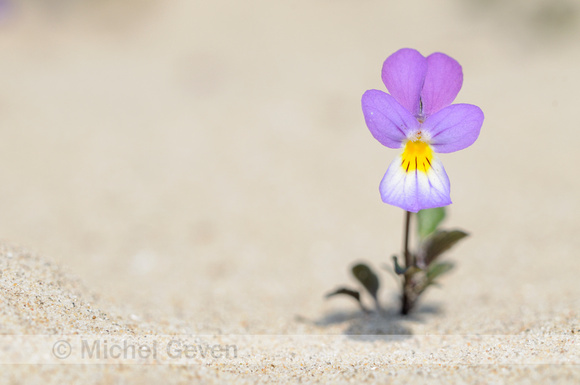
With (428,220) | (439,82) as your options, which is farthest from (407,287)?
(439,82)

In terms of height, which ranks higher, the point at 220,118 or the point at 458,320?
the point at 220,118

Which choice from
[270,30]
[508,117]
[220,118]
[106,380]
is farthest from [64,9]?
[106,380]

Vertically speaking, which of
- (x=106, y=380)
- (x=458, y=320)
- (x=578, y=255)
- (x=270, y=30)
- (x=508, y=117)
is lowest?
(x=106, y=380)

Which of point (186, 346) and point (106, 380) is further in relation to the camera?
point (186, 346)

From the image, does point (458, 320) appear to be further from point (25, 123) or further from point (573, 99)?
point (25, 123)

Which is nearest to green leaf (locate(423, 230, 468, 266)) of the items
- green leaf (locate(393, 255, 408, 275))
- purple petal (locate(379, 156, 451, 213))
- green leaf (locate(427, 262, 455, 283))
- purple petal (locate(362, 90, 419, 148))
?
green leaf (locate(427, 262, 455, 283))

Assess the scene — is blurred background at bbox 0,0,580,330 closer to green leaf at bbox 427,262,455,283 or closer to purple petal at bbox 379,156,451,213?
green leaf at bbox 427,262,455,283
